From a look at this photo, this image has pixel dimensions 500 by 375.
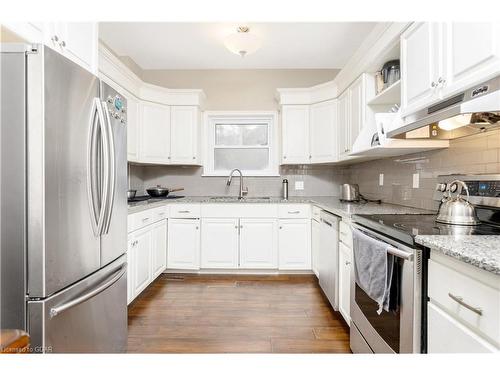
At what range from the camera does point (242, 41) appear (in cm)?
258

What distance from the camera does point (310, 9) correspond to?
80 centimetres

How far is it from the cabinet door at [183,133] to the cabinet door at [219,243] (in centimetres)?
91

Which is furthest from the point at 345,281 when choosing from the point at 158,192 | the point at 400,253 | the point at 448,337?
the point at 158,192

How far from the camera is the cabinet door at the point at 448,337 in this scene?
0.81 meters

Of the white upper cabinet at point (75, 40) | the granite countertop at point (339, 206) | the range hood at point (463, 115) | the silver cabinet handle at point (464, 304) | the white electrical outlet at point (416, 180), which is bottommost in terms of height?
the silver cabinet handle at point (464, 304)

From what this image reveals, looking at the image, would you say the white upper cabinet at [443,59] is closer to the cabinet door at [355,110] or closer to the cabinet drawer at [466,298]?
the cabinet door at [355,110]

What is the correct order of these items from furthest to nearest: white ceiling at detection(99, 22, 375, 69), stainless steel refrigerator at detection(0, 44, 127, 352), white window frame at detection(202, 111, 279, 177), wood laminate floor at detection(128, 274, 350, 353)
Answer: white window frame at detection(202, 111, 279, 177), white ceiling at detection(99, 22, 375, 69), wood laminate floor at detection(128, 274, 350, 353), stainless steel refrigerator at detection(0, 44, 127, 352)

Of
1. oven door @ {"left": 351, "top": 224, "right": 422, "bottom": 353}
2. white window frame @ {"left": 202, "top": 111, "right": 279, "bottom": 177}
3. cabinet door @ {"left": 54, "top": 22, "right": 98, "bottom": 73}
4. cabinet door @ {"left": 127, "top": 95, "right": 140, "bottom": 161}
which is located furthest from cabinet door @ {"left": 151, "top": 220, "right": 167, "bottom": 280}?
oven door @ {"left": 351, "top": 224, "right": 422, "bottom": 353}

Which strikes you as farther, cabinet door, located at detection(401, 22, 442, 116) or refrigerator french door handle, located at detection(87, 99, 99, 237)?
cabinet door, located at detection(401, 22, 442, 116)

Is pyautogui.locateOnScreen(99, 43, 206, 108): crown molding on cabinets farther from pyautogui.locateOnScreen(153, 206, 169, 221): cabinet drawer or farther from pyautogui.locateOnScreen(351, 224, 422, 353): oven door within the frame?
pyautogui.locateOnScreen(351, 224, 422, 353): oven door

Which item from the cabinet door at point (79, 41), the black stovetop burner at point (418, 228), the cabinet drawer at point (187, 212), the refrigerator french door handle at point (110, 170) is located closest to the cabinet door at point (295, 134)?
the cabinet drawer at point (187, 212)

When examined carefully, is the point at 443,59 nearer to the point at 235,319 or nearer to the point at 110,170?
the point at 110,170

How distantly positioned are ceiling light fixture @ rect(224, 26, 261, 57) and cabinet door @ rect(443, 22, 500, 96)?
5.41ft

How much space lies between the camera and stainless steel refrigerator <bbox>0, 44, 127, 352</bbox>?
105cm
